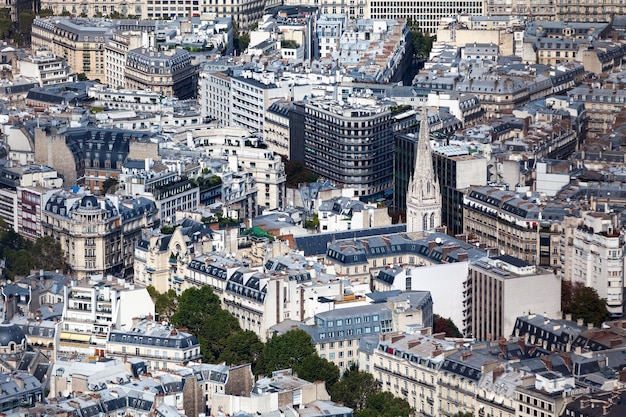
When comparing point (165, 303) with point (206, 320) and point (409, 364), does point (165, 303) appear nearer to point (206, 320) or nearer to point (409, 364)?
point (206, 320)

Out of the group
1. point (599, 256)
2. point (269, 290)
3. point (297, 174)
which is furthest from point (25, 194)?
point (599, 256)

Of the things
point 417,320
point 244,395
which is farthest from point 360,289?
point 244,395

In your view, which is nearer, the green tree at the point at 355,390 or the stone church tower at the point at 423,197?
the green tree at the point at 355,390

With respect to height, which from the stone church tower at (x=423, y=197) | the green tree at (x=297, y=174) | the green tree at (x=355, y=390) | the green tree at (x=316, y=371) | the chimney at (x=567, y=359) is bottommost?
the green tree at (x=355, y=390)

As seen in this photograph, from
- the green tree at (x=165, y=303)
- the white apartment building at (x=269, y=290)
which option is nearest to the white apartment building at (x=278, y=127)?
the green tree at (x=165, y=303)

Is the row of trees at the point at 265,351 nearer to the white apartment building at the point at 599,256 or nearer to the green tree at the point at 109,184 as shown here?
the white apartment building at the point at 599,256

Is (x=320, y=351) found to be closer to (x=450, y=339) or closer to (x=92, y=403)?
(x=450, y=339)

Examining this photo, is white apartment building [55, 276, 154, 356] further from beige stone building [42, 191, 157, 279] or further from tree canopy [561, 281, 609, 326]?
tree canopy [561, 281, 609, 326]
